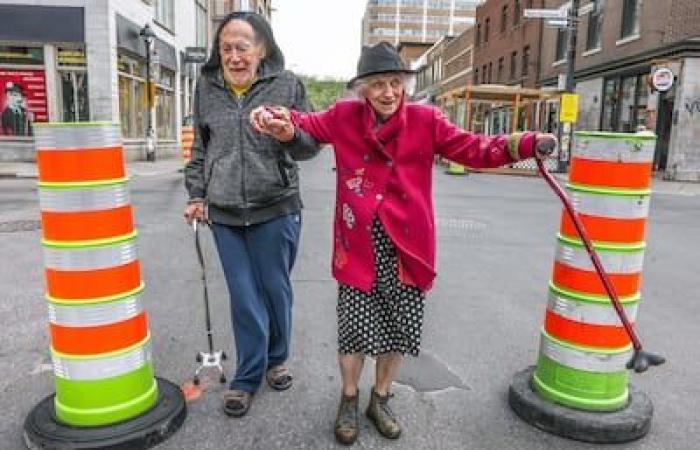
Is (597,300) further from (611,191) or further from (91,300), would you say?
(91,300)

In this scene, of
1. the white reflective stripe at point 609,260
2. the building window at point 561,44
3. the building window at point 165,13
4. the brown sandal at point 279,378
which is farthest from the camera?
the building window at point 561,44

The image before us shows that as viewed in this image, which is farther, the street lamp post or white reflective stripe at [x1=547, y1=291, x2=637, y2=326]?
the street lamp post

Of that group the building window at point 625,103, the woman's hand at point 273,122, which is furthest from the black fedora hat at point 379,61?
the building window at point 625,103

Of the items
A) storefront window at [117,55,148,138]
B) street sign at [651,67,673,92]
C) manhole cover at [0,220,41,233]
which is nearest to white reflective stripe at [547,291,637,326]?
manhole cover at [0,220,41,233]

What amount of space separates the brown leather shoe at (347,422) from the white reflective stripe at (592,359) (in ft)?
3.60

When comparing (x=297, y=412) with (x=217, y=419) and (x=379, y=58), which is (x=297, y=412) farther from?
(x=379, y=58)

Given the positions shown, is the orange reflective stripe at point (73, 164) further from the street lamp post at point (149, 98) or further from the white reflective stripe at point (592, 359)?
the street lamp post at point (149, 98)

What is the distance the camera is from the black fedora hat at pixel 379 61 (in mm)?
2805

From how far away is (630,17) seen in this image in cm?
2291

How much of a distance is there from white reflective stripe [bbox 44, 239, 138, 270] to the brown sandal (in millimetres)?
1178

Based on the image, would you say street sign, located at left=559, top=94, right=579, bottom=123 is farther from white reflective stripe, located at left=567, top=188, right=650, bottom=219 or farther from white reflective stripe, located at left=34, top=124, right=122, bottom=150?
white reflective stripe, located at left=34, top=124, right=122, bottom=150

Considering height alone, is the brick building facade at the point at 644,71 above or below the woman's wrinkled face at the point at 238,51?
above

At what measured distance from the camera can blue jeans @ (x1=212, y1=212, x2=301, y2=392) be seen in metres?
3.29

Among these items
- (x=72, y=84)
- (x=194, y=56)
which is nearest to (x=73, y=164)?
(x=72, y=84)
